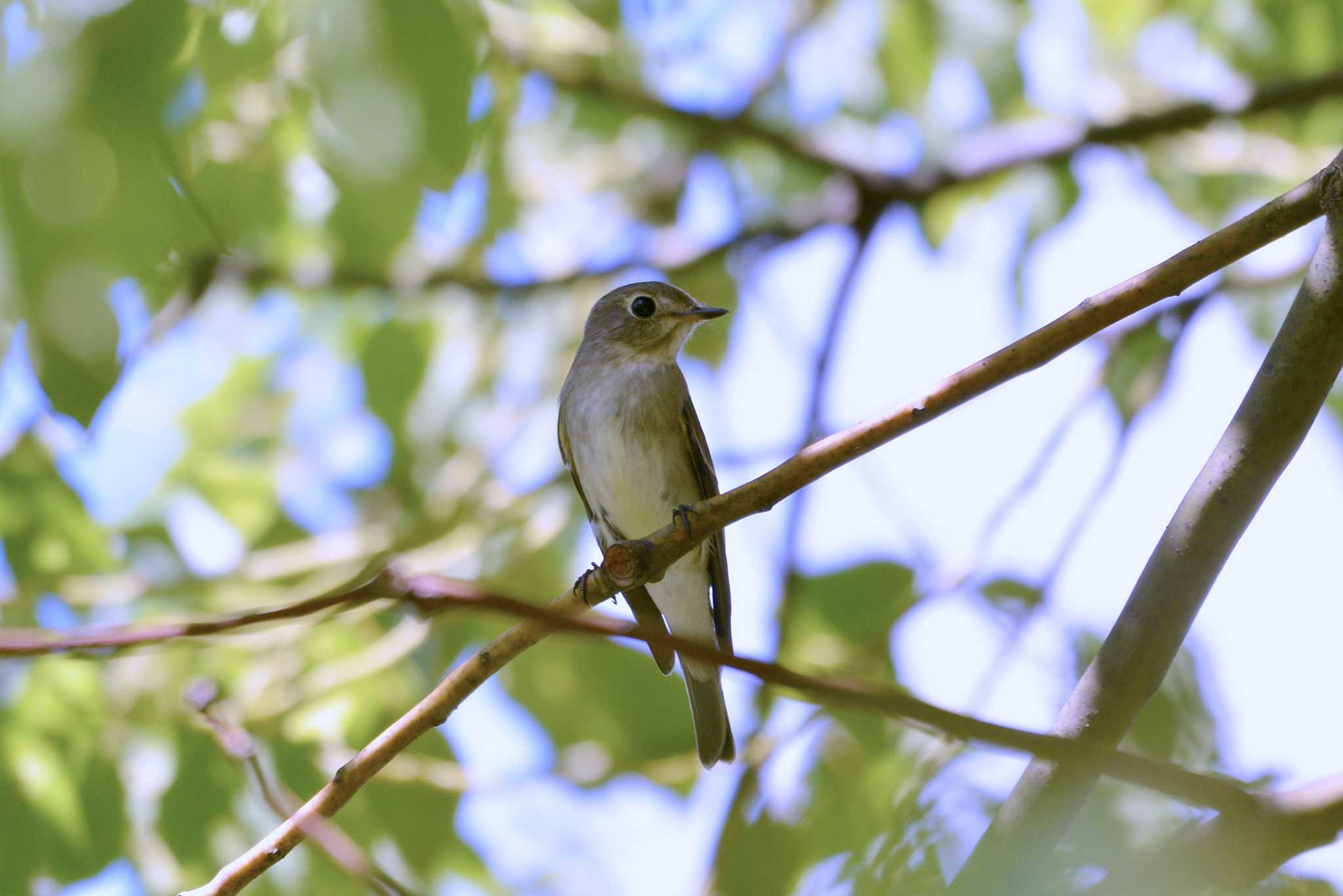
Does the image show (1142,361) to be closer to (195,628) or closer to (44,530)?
(44,530)

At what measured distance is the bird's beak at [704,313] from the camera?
17.9 ft

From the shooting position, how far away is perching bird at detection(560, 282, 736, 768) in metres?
5.26

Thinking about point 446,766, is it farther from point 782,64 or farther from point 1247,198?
point 1247,198

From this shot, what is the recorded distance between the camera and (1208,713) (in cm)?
212

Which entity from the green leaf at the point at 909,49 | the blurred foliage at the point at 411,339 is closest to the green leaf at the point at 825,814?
the blurred foliage at the point at 411,339

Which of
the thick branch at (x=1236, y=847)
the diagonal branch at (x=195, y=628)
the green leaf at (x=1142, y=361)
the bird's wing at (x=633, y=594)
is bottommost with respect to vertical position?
the thick branch at (x=1236, y=847)

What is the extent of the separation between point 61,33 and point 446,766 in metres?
2.77

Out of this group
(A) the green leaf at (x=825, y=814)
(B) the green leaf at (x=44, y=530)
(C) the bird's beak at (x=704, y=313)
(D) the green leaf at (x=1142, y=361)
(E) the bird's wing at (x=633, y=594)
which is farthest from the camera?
(C) the bird's beak at (x=704, y=313)

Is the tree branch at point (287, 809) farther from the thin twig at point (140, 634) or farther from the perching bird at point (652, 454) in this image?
the perching bird at point (652, 454)

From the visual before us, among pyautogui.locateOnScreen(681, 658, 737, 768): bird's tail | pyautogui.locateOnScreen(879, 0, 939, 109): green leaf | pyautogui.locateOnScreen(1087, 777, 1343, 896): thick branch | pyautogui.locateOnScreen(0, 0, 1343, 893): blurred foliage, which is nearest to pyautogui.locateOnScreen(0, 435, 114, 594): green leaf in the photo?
pyautogui.locateOnScreen(0, 0, 1343, 893): blurred foliage

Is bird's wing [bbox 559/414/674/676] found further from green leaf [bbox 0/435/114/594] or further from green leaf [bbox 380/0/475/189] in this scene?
green leaf [bbox 380/0/475/189]

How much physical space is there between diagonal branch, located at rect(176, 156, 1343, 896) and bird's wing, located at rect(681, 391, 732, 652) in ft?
9.02

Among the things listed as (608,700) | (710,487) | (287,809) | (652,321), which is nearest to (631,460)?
(710,487)

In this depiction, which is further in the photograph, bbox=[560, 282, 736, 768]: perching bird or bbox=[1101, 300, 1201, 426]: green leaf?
bbox=[560, 282, 736, 768]: perching bird
